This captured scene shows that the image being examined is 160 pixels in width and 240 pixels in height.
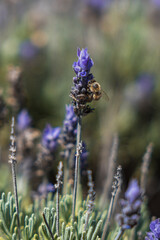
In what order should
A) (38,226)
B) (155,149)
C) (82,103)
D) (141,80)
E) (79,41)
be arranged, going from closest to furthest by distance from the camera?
(82,103), (38,226), (155,149), (141,80), (79,41)

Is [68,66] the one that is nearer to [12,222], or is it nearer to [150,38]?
[150,38]

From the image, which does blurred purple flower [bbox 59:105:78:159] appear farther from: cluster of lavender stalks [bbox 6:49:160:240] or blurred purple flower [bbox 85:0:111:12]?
blurred purple flower [bbox 85:0:111:12]

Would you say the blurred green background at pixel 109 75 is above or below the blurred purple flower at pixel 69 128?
above

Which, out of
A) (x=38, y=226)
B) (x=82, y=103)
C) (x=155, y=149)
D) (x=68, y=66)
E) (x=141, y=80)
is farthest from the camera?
(x=68, y=66)

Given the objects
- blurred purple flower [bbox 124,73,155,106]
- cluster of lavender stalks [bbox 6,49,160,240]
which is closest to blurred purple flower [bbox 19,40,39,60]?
blurred purple flower [bbox 124,73,155,106]

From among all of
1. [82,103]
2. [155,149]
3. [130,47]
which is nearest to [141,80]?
[130,47]

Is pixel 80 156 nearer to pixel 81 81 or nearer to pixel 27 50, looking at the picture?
pixel 81 81

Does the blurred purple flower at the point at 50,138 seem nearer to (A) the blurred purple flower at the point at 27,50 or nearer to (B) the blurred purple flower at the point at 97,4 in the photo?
(A) the blurred purple flower at the point at 27,50

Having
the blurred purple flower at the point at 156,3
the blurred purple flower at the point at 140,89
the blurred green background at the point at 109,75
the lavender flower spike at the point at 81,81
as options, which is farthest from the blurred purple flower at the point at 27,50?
the lavender flower spike at the point at 81,81

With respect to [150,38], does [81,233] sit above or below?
below
